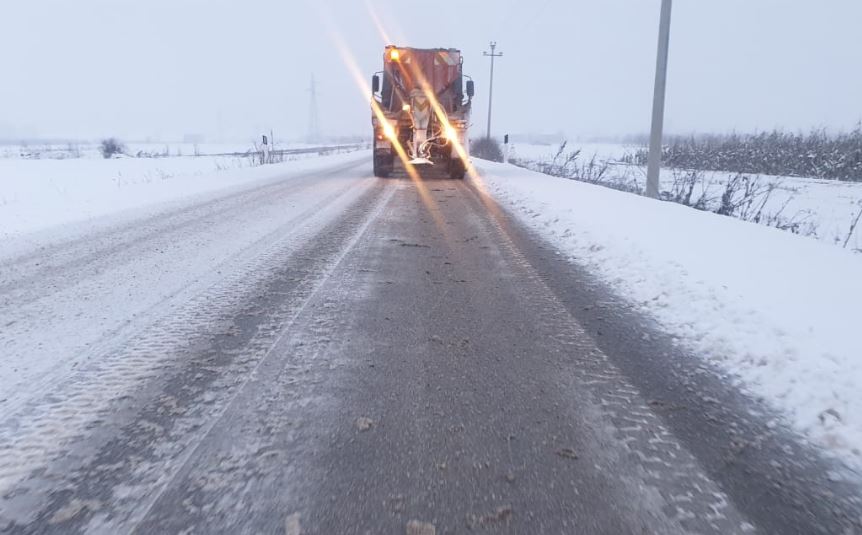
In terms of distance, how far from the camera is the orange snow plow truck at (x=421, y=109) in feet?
51.2

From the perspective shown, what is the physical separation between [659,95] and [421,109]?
6821 mm

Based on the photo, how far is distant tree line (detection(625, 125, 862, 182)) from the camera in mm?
21109

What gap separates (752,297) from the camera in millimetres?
4035

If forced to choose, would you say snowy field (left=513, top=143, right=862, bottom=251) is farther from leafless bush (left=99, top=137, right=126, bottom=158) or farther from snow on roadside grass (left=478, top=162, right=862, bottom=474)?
leafless bush (left=99, top=137, right=126, bottom=158)

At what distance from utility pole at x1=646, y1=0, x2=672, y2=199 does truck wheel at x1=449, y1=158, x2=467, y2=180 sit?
5.76 m

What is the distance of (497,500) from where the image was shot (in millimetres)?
1933

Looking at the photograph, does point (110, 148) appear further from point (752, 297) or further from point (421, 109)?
point (752, 297)

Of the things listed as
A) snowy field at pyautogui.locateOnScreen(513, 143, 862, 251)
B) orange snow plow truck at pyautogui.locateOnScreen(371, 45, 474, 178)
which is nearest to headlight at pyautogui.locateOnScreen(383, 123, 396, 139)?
orange snow plow truck at pyautogui.locateOnScreen(371, 45, 474, 178)

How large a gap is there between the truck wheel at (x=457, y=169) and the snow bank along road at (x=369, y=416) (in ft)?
36.4

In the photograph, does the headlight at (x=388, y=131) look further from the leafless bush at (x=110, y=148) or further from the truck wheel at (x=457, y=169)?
the leafless bush at (x=110, y=148)

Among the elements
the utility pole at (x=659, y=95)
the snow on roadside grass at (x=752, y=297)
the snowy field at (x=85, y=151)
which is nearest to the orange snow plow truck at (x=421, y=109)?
the utility pole at (x=659, y=95)

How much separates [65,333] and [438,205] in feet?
23.7

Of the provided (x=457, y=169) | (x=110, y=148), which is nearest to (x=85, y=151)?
(x=110, y=148)

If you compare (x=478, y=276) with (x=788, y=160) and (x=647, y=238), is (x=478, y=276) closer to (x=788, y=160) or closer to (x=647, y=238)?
(x=647, y=238)
